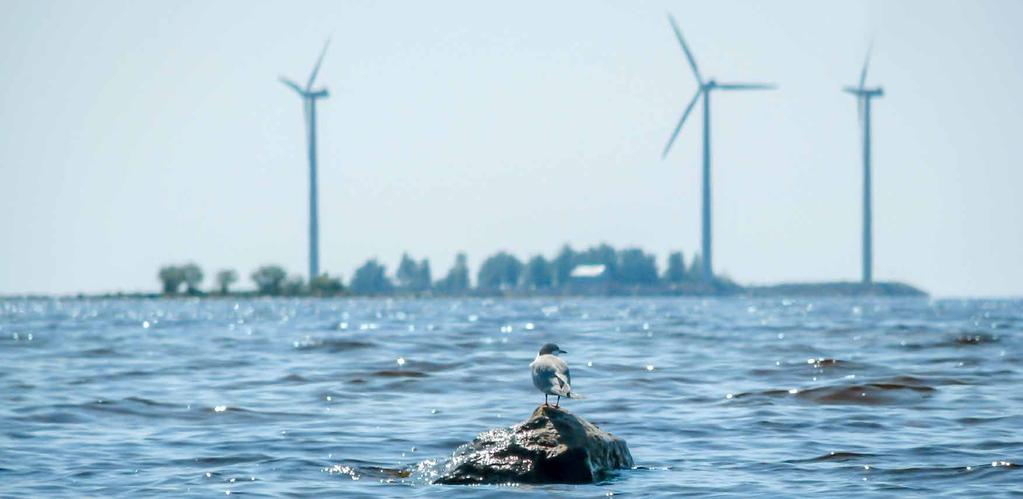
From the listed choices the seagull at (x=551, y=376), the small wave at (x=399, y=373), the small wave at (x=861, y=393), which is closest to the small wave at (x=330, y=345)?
the small wave at (x=399, y=373)

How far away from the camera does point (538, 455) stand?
19.3m

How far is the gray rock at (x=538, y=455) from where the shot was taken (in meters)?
19.3

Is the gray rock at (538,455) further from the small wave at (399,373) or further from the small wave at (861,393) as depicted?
the small wave at (399,373)

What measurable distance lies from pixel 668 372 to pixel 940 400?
29.0 ft

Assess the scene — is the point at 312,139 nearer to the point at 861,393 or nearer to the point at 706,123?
the point at 706,123

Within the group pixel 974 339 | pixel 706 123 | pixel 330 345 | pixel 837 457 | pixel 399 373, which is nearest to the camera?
pixel 837 457

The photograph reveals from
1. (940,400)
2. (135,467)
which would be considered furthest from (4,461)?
(940,400)

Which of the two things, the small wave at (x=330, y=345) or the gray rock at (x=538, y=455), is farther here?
the small wave at (x=330, y=345)

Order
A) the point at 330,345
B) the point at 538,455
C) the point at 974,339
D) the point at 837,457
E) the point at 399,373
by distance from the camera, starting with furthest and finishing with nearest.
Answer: the point at 974,339
the point at 330,345
the point at 399,373
the point at 837,457
the point at 538,455

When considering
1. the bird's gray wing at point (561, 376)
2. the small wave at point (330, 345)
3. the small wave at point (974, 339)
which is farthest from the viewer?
the small wave at point (974, 339)

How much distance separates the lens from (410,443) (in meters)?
24.2

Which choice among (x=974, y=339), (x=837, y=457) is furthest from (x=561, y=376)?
(x=974, y=339)

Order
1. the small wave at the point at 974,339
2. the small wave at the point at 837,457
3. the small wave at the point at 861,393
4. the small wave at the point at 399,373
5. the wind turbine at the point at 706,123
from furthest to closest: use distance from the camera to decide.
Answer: the wind turbine at the point at 706,123
the small wave at the point at 974,339
the small wave at the point at 399,373
the small wave at the point at 861,393
the small wave at the point at 837,457

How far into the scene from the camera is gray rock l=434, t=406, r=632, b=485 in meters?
19.3
